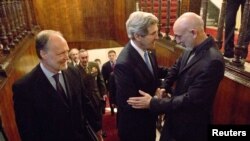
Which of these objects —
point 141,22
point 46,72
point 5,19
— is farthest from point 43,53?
point 5,19

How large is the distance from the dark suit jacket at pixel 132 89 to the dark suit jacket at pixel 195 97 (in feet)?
0.57

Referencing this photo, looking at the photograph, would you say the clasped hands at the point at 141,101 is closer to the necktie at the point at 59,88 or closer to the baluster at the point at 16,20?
the necktie at the point at 59,88

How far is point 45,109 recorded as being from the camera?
1.57 m

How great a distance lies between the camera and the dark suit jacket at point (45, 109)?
153 cm

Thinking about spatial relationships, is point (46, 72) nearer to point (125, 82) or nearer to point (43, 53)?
point (43, 53)

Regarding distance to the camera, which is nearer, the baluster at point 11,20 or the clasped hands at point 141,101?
the clasped hands at point 141,101

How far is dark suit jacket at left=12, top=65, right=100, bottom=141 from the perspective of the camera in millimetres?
1528

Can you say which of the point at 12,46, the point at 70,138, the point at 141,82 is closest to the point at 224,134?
the point at 141,82

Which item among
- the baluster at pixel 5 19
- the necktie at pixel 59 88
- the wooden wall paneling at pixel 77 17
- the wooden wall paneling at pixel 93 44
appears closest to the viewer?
the necktie at pixel 59 88

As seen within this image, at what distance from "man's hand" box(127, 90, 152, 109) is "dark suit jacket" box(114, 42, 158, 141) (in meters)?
0.04

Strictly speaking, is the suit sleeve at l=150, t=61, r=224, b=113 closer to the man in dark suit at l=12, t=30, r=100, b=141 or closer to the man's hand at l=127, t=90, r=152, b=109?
the man's hand at l=127, t=90, r=152, b=109

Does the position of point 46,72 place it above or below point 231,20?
below

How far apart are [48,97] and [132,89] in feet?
1.98

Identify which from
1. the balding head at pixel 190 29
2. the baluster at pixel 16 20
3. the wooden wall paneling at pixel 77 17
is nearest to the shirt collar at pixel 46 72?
the balding head at pixel 190 29
